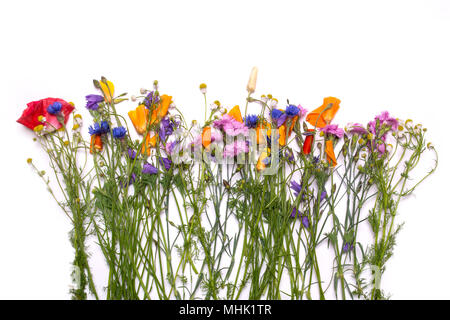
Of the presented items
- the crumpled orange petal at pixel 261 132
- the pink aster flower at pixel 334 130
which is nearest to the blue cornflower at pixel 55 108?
the crumpled orange petal at pixel 261 132

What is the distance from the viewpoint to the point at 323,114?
1.22m

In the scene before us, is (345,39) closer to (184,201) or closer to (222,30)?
(222,30)

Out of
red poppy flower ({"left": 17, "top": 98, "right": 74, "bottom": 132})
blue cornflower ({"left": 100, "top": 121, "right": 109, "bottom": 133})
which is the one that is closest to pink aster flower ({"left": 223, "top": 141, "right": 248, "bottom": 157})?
blue cornflower ({"left": 100, "top": 121, "right": 109, "bottom": 133})

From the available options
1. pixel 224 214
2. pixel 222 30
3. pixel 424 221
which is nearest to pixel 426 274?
pixel 424 221

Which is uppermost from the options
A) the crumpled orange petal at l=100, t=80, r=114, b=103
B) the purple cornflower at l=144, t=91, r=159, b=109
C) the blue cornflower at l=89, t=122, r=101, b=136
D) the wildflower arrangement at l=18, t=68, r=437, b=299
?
the crumpled orange petal at l=100, t=80, r=114, b=103

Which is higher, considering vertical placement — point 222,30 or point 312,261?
point 222,30

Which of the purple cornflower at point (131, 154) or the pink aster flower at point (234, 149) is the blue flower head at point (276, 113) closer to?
the pink aster flower at point (234, 149)

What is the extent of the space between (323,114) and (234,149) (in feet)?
1.21

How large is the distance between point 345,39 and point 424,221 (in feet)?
2.54

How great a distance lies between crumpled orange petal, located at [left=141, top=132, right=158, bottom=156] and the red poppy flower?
1.04 feet

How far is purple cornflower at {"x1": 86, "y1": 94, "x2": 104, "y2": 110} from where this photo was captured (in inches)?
47.8

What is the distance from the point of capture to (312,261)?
1157 millimetres

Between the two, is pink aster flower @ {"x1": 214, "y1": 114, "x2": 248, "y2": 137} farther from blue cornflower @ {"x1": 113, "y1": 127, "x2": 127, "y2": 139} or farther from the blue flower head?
blue cornflower @ {"x1": 113, "y1": 127, "x2": 127, "y2": 139}

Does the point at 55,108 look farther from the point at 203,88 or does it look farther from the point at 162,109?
the point at 203,88
